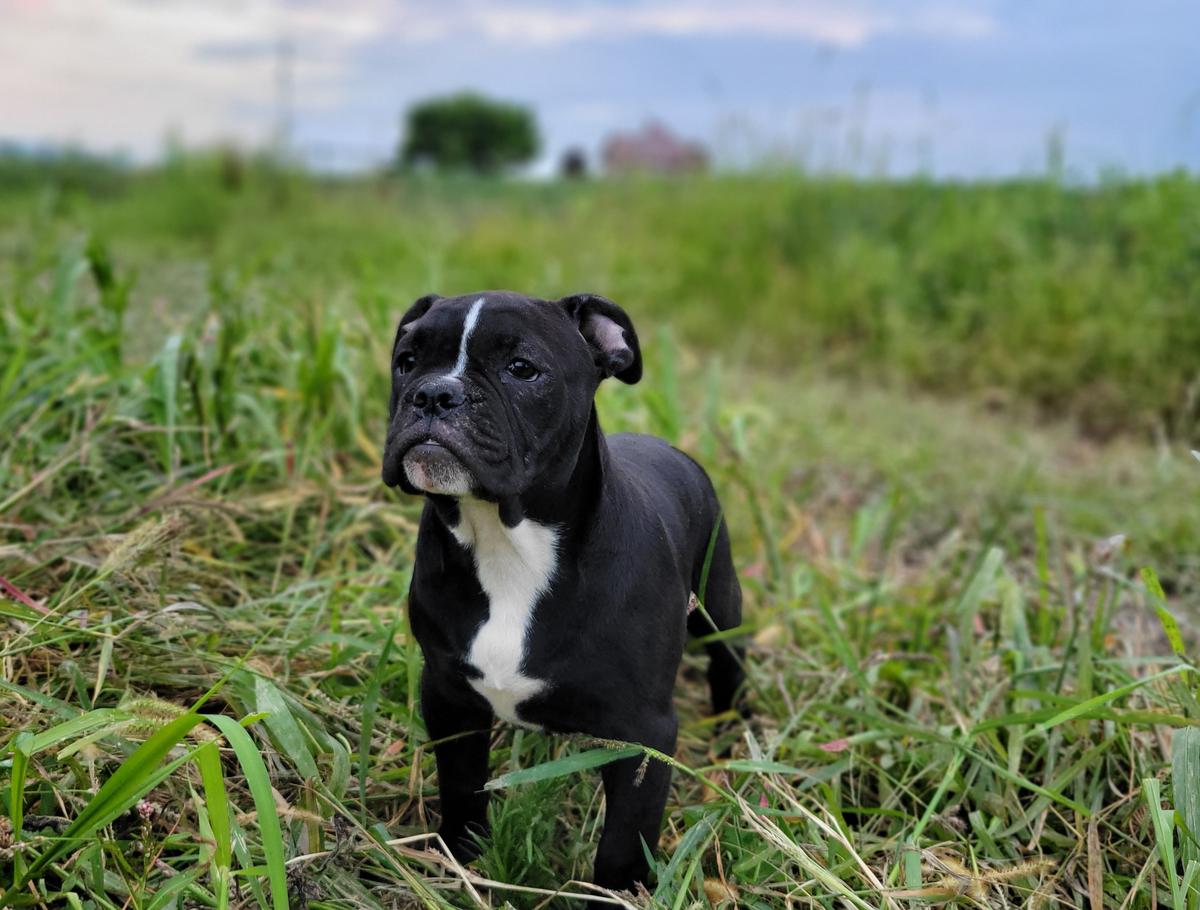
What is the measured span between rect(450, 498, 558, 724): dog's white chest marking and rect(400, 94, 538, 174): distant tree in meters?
26.8

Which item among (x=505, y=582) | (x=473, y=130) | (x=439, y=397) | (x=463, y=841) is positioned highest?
(x=473, y=130)

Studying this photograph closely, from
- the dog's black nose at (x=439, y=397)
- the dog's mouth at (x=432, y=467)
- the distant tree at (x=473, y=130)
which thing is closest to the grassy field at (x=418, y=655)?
the dog's mouth at (x=432, y=467)

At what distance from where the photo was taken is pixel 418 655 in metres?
2.56

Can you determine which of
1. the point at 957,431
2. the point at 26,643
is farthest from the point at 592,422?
the point at 957,431

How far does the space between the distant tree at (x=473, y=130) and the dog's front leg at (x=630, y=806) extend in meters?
26.8

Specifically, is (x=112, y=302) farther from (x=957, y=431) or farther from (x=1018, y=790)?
(x=957, y=431)

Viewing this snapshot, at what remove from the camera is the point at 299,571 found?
3.12 meters

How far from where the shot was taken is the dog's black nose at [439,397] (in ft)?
5.90

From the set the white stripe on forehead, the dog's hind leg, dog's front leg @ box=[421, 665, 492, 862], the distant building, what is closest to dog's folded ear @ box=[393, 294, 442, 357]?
the white stripe on forehead

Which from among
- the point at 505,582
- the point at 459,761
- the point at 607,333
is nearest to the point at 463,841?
the point at 459,761

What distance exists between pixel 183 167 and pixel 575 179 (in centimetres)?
730

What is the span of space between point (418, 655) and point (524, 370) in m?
0.92

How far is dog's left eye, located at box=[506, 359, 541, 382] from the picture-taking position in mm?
1895

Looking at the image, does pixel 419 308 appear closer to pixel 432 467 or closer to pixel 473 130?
pixel 432 467
